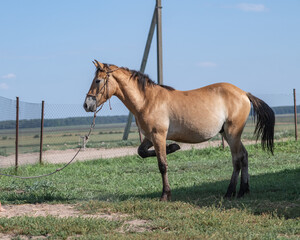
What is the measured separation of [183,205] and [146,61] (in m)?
12.4

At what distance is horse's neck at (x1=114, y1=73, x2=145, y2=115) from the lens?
305 inches

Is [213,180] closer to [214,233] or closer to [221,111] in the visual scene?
[221,111]

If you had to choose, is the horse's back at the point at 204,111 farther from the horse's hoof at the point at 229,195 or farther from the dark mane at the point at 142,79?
the horse's hoof at the point at 229,195

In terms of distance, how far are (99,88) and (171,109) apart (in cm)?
128

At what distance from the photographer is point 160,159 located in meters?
7.61

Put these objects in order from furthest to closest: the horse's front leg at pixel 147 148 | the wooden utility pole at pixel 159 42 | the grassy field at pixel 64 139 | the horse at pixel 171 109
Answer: the grassy field at pixel 64 139, the wooden utility pole at pixel 159 42, the horse's front leg at pixel 147 148, the horse at pixel 171 109

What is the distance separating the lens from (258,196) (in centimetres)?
774

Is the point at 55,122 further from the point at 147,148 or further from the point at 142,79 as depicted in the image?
the point at 142,79

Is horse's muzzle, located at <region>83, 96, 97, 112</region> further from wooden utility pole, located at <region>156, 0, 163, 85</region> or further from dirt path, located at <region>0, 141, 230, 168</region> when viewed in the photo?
wooden utility pole, located at <region>156, 0, 163, 85</region>

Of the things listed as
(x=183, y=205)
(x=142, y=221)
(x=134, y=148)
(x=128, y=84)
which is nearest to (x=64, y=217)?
(x=142, y=221)

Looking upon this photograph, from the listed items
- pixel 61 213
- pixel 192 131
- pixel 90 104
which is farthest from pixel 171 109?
pixel 61 213

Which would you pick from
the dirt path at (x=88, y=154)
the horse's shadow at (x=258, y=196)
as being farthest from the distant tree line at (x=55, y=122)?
the horse's shadow at (x=258, y=196)

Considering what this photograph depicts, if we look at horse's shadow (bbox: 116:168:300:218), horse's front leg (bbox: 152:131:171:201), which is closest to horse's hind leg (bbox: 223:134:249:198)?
horse's shadow (bbox: 116:168:300:218)

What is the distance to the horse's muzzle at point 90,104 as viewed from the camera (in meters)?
7.45
